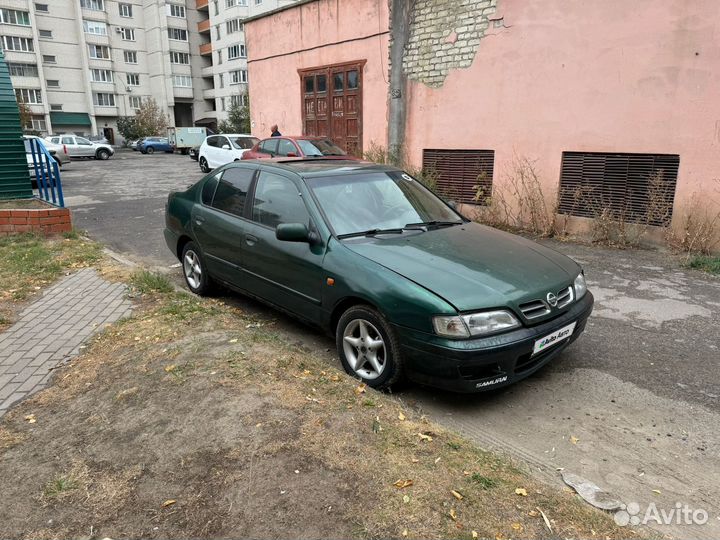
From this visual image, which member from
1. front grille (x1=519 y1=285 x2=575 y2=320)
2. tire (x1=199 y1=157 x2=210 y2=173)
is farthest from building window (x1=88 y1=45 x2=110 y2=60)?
front grille (x1=519 y1=285 x2=575 y2=320)

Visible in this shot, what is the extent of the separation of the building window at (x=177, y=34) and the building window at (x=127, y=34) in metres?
4.70

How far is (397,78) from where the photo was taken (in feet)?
38.7

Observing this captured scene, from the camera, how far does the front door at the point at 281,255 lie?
420 centimetres

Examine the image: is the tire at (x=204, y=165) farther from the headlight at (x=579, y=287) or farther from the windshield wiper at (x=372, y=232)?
the headlight at (x=579, y=287)

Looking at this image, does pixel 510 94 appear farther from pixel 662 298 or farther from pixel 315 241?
pixel 315 241

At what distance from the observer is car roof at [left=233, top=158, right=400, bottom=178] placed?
4714 mm

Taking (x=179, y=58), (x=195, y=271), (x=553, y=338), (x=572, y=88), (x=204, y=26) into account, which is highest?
(x=204, y=26)

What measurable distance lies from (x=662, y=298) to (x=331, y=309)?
404 cm

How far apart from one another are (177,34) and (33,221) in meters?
59.4

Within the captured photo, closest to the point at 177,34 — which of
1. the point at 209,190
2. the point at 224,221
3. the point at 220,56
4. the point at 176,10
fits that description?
the point at 176,10

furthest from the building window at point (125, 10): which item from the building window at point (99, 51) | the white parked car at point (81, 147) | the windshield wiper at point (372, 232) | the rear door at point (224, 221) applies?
the windshield wiper at point (372, 232)

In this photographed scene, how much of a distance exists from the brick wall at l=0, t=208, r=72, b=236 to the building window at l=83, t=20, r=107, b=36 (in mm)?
58241

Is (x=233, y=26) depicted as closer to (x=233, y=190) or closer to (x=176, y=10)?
(x=176, y=10)

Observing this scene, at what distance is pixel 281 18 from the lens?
15219mm
